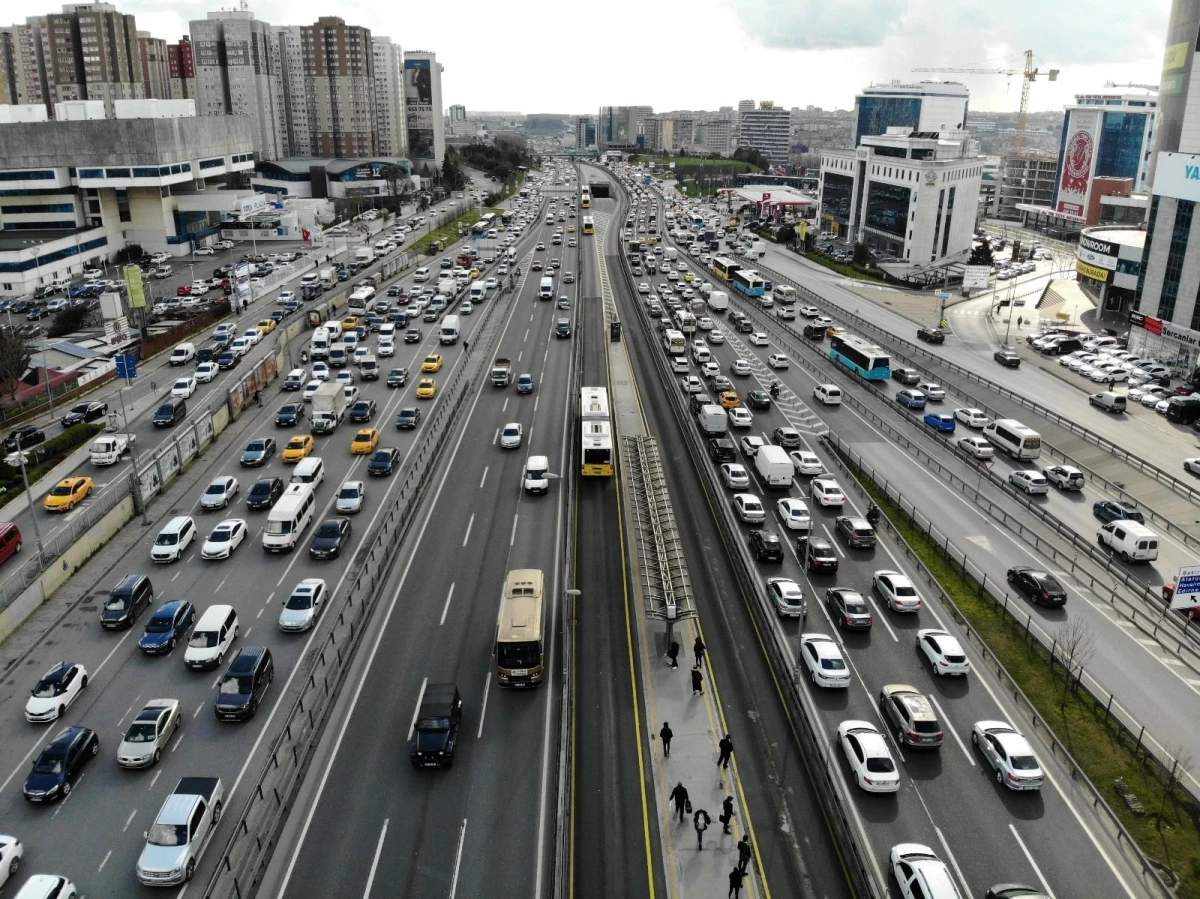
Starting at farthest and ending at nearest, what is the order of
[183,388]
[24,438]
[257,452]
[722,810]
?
[183,388] < [24,438] < [257,452] < [722,810]

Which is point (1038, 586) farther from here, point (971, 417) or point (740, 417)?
point (971, 417)

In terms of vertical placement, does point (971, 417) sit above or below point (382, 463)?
above

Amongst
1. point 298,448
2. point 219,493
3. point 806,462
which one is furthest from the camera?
point 298,448

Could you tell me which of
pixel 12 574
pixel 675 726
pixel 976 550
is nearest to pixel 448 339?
pixel 12 574

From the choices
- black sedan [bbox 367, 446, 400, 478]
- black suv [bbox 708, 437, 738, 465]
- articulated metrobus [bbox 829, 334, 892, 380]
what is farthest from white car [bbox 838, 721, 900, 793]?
articulated metrobus [bbox 829, 334, 892, 380]

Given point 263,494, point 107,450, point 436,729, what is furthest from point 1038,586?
point 107,450

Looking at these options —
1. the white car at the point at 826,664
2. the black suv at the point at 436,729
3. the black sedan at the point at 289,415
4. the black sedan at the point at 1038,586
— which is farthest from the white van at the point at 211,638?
the black sedan at the point at 1038,586

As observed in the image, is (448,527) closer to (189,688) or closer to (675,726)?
(189,688)
